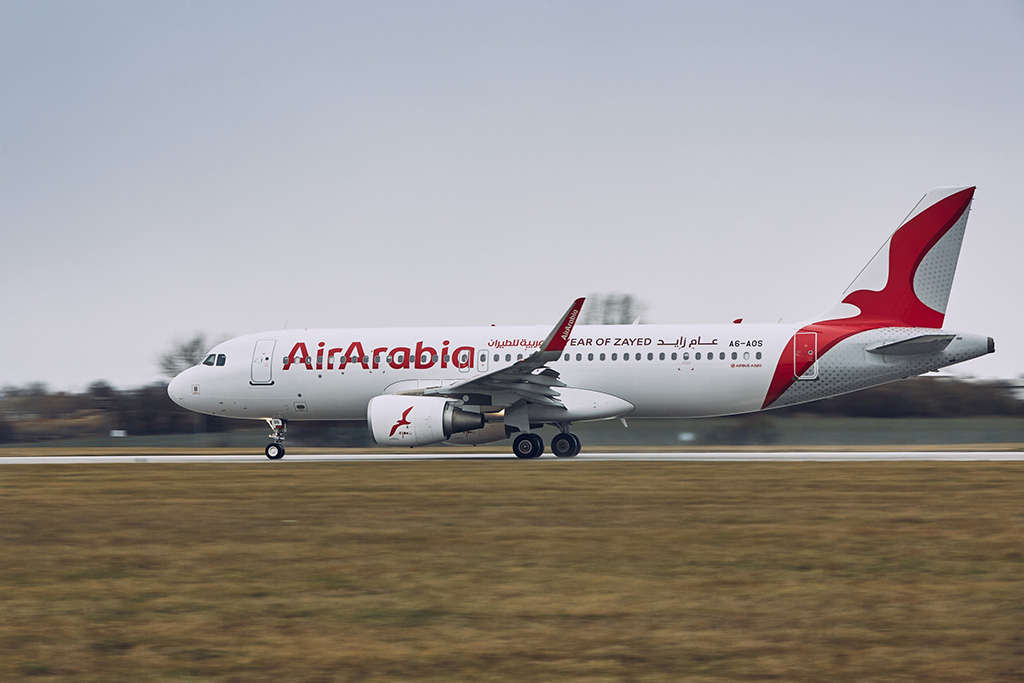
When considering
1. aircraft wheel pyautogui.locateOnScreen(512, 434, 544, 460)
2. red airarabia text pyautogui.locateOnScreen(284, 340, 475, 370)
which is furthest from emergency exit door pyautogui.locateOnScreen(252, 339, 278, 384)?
aircraft wheel pyautogui.locateOnScreen(512, 434, 544, 460)

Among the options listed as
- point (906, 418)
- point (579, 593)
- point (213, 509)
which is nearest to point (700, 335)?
point (906, 418)

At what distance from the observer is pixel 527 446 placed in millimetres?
24859

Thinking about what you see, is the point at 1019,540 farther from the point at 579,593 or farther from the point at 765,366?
the point at 765,366

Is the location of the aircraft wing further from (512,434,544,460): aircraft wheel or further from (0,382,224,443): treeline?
(0,382,224,443): treeline

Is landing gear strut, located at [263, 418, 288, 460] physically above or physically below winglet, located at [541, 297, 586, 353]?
below

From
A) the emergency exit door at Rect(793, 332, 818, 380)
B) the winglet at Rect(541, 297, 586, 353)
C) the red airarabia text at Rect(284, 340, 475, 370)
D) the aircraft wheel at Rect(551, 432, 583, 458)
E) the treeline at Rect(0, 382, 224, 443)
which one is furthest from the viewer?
the treeline at Rect(0, 382, 224, 443)

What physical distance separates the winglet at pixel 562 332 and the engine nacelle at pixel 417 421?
2490 millimetres

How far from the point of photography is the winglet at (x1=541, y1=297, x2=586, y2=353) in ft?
75.7

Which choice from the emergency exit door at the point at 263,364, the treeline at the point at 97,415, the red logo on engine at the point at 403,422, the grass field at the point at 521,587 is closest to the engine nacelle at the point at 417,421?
the red logo on engine at the point at 403,422

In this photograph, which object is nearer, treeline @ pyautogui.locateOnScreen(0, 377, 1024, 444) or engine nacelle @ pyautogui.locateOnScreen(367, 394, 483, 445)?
engine nacelle @ pyautogui.locateOnScreen(367, 394, 483, 445)

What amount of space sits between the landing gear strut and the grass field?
12782 mm

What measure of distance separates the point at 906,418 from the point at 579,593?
27995 mm

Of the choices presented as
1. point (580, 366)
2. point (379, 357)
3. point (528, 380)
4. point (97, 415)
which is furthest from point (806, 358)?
point (97, 415)

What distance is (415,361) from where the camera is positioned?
26.6 meters
